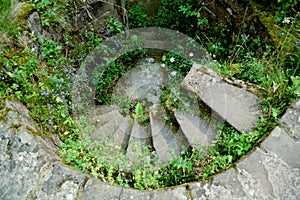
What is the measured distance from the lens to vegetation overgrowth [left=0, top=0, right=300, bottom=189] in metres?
3.05

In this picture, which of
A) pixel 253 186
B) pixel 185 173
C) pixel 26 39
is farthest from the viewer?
pixel 26 39

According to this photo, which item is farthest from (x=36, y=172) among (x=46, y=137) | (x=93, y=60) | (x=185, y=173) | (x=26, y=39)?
(x=93, y=60)

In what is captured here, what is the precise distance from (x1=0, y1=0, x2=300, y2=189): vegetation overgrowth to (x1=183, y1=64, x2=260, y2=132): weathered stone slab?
0.10 metres

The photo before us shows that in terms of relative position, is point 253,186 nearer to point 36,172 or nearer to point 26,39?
point 36,172

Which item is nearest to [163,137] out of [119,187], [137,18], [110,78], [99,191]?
[119,187]

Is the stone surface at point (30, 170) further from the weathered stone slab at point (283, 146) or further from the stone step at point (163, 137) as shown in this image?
the weathered stone slab at point (283, 146)

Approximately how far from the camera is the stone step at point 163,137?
11.8 ft

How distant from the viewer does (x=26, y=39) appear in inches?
144

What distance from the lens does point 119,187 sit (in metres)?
2.78

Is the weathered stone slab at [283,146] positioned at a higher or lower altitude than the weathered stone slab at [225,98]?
lower

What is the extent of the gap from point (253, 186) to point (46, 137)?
196cm

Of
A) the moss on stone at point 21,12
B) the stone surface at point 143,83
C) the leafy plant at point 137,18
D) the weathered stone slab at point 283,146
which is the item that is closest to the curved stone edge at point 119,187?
the weathered stone slab at point 283,146

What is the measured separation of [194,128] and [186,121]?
14cm

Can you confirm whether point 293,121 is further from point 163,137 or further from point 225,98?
point 163,137
